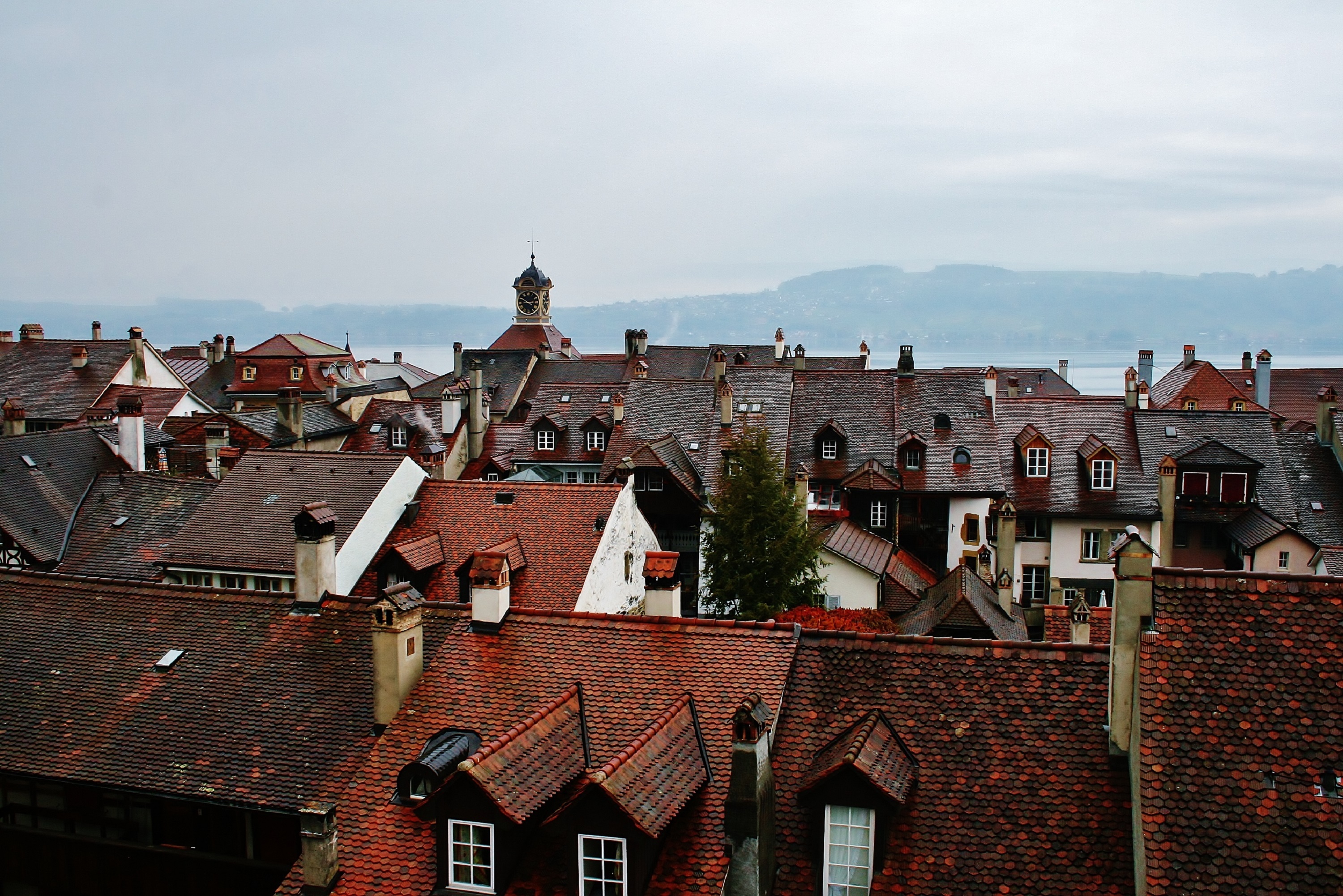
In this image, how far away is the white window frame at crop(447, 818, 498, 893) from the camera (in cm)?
1450

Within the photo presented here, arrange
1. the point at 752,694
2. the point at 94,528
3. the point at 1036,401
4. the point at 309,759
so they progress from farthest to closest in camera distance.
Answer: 1. the point at 1036,401
2. the point at 94,528
3. the point at 309,759
4. the point at 752,694

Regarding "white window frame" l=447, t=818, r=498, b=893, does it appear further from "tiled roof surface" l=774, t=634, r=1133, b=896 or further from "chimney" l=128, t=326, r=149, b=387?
"chimney" l=128, t=326, r=149, b=387

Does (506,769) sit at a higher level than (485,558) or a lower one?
lower

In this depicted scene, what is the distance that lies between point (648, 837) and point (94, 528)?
3055cm

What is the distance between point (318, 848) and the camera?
1501 cm

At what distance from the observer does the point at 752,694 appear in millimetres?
16062

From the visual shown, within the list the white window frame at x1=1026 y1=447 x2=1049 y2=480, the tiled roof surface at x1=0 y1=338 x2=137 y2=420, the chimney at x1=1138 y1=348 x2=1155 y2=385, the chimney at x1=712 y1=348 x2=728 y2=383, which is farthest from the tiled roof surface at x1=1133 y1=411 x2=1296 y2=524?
the tiled roof surface at x1=0 y1=338 x2=137 y2=420

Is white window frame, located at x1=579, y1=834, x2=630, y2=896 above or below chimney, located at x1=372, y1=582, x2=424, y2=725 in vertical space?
below

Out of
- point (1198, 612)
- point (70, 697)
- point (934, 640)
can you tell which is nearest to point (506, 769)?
point (934, 640)

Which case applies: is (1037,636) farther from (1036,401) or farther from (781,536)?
(1036,401)

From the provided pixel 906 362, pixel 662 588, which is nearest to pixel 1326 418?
pixel 906 362

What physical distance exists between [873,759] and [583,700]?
4571 mm

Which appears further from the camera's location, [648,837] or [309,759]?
[309,759]

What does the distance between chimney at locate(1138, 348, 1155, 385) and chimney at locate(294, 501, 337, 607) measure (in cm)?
7378
